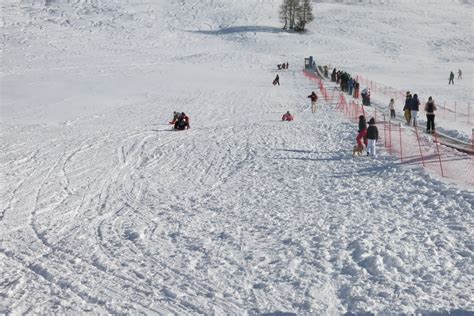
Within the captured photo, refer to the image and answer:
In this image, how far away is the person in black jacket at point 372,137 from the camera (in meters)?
16.2

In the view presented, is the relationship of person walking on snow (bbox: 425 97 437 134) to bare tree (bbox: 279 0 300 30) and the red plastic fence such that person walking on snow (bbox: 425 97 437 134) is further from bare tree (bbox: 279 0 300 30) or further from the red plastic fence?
bare tree (bbox: 279 0 300 30)

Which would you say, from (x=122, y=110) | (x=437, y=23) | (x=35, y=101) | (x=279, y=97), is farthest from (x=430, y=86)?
(x=437, y=23)

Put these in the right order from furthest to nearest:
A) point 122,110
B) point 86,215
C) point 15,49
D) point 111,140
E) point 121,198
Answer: point 15,49 → point 122,110 → point 111,140 → point 121,198 → point 86,215

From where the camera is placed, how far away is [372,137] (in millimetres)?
16281

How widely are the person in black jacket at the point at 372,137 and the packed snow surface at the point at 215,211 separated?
831mm

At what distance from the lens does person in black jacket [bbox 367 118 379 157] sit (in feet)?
53.0

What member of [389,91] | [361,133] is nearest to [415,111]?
[361,133]

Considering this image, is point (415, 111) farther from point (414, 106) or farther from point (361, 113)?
point (361, 113)

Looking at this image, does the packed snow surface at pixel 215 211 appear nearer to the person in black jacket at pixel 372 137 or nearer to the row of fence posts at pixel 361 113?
the row of fence posts at pixel 361 113

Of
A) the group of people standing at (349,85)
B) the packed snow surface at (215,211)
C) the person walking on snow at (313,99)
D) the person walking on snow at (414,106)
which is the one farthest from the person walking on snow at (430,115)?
the group of people standing at (349,85)

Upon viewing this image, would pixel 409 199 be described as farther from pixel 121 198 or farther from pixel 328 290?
pixel 121 198

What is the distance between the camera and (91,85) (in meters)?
39.4

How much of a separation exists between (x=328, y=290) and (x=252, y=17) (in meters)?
77.1

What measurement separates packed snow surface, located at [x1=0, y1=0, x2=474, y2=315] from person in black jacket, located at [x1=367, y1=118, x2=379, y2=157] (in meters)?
0.83
